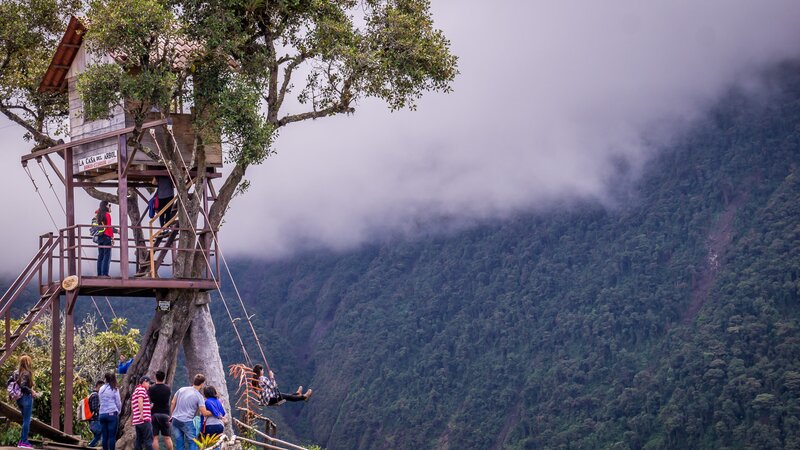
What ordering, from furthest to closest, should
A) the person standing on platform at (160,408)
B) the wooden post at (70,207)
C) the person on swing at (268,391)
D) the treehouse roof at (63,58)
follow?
the treehouse roof at (63,58), the wooden post at (70,207), the person on swing at (268,391), the person standing on platform at (160,408)

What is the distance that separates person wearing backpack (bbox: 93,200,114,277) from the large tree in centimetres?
162

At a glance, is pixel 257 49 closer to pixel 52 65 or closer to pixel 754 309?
pixel 52 65

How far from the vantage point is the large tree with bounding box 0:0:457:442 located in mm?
25125

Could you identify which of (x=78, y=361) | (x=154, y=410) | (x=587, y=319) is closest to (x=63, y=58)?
(x=154, y=410)

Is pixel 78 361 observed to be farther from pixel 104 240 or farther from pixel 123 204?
pixel 123 204

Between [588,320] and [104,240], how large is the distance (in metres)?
86.3

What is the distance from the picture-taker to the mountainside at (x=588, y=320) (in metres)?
90.8

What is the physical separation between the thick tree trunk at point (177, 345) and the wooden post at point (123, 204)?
207cm

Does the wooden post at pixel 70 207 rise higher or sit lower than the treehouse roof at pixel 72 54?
lower

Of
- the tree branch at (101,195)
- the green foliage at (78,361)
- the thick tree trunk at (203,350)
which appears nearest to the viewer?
the thick tree trunk at (203,350)

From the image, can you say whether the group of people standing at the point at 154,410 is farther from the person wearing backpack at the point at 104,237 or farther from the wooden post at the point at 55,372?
the person wearing backpack at the point at 104,237

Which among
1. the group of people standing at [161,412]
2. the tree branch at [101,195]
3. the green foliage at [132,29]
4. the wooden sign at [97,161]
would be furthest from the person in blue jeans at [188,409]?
the tree branch at [101,195]

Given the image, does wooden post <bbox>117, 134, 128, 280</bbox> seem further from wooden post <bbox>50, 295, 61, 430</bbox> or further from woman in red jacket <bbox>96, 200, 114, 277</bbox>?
wooden post <bbox>50, 295, 61, 430</bbox>

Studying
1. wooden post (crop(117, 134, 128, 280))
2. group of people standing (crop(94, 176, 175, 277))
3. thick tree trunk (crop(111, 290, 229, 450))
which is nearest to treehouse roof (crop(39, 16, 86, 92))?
wooden post (crop(117, 134, 128, 280))
